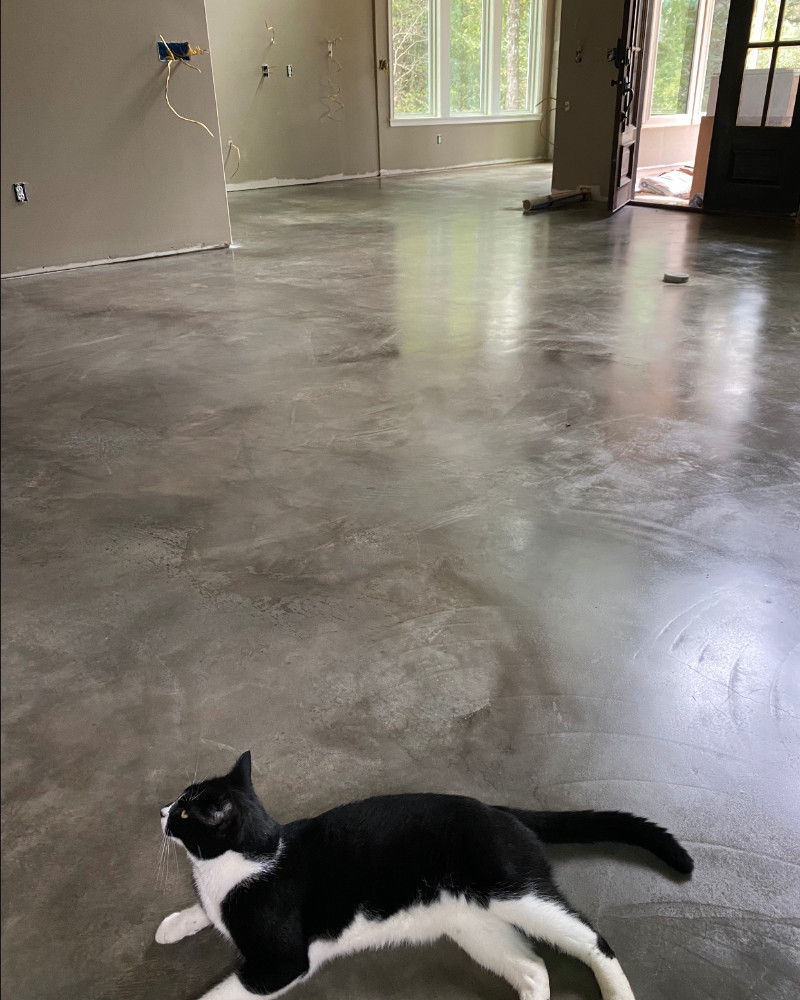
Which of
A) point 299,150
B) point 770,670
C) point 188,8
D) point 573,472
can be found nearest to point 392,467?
point 573,472

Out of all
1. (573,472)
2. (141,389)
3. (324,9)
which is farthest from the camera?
(324,9)

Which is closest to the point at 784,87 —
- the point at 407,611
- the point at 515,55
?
the point at 515,55

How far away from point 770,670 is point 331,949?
1162mm

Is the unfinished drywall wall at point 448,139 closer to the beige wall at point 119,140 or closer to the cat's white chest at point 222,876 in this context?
the beige wall at point 119,140

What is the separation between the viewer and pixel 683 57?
11320 mm

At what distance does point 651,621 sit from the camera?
1931 millimetres

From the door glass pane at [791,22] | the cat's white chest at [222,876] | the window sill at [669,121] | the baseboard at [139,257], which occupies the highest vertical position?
the door glass pane at [791,22]

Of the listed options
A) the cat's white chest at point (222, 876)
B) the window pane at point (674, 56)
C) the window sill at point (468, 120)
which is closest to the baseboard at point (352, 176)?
the window sill at point (468, 120)

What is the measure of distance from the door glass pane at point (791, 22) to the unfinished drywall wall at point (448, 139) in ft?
19.6

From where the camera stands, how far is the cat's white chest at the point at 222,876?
1132 millimetres

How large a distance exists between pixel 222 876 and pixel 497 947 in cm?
43

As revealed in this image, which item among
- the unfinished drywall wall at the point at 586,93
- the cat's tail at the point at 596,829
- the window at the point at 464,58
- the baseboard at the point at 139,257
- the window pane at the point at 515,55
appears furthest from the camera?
the window pane at the point at 515,55

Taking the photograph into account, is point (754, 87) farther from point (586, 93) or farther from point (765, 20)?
point (586, 93)

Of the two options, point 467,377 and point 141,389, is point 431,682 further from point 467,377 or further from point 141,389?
point 141,389
